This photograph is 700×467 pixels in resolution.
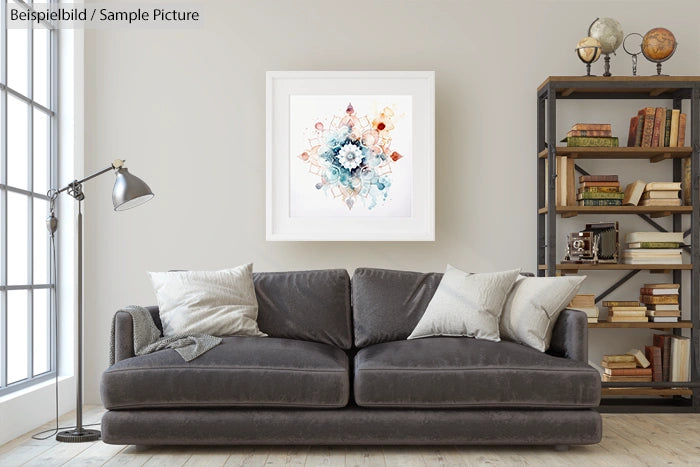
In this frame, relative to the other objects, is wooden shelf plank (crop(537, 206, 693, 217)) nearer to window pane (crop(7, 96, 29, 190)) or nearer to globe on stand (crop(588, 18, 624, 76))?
globe on stand (crop(588, 18, 624, 76))

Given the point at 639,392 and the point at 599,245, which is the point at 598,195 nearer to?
the point at 599,245

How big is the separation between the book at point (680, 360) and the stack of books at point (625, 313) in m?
0.25

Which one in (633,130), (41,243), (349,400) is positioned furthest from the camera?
(633,130)

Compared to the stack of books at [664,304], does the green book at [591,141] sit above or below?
above

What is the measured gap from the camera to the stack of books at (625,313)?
192 inches

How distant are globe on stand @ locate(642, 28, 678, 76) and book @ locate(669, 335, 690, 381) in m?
1.63

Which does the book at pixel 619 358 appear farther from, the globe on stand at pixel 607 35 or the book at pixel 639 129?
the globe on stand at pixel 607 35

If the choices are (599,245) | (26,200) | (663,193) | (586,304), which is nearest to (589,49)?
(663,193)

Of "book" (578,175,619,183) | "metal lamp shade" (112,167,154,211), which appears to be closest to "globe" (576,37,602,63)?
"book" (578,175,619,183)

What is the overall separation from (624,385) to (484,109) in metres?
1.88

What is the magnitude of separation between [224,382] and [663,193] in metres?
2.89

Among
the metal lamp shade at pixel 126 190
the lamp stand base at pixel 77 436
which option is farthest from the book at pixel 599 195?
the lamp stand base at pixel 77 436

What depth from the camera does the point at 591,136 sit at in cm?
491

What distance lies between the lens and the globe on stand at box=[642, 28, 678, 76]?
4984mm
